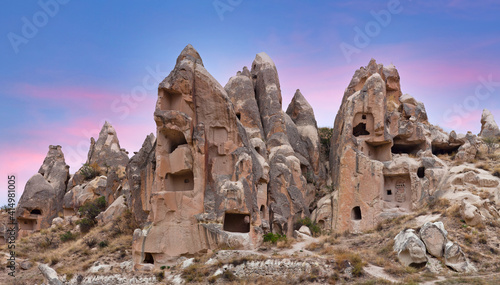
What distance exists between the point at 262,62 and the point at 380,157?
13.1m

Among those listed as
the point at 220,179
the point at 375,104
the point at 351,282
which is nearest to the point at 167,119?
the point at 220,179

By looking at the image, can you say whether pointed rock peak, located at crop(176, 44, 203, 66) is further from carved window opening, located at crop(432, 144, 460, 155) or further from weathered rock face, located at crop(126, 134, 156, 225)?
carved window opening, located at crop(432, 144, 460, 155)

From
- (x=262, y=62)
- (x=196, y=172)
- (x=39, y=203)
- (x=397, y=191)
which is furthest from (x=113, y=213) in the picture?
(x=397, y=191)

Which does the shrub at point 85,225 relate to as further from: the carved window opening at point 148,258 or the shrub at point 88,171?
the carved window opening at point 148,258

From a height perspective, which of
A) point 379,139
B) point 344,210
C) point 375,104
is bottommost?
point 344,210

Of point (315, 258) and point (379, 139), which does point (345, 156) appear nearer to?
point (379, 139)

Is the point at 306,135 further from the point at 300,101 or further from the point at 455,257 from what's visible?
the point at 455,257

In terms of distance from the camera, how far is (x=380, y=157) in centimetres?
3284

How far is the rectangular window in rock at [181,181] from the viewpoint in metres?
25.8

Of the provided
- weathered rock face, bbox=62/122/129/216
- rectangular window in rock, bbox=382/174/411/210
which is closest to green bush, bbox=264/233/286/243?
rectangular window in rock, bbox=382/174/411/210

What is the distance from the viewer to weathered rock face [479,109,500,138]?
127 feet

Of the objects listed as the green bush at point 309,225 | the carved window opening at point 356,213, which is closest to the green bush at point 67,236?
the green bush at point 309,225

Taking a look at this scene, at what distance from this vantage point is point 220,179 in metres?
24.7

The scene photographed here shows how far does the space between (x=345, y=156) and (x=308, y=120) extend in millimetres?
8068
